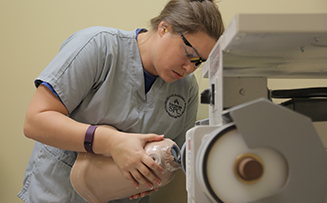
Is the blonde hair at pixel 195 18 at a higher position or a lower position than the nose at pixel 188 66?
higher

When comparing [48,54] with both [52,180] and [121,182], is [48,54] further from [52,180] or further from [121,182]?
[121,182]

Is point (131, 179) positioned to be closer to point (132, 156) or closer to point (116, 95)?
point (132, 156)

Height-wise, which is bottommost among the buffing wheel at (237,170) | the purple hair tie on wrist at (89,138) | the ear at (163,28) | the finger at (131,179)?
the finger at (131,179)

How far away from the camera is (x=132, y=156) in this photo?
2.68 feet

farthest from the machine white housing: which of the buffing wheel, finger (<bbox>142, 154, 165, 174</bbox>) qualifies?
finger (<bbox>142, 154, 165, 174</bbox>)

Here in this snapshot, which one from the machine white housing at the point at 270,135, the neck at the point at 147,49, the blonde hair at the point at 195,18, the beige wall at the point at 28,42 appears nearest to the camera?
the machine white housing at the point at 270,135

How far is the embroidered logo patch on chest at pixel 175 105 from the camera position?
1217 mm

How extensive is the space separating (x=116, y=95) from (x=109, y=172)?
Answer: 349 millimetres

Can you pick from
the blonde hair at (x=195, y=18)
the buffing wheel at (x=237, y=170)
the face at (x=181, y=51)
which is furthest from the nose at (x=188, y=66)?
the buffing wheel at (x=237, y=170)

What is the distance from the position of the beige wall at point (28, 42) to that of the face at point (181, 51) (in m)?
0.42

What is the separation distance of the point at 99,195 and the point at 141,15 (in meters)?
1.01

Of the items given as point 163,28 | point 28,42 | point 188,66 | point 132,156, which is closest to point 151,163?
point 132,156

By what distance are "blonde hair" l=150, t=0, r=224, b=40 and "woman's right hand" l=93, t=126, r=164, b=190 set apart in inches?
18.4

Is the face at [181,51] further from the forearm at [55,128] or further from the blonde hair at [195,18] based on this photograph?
the forearm at [55,128]
